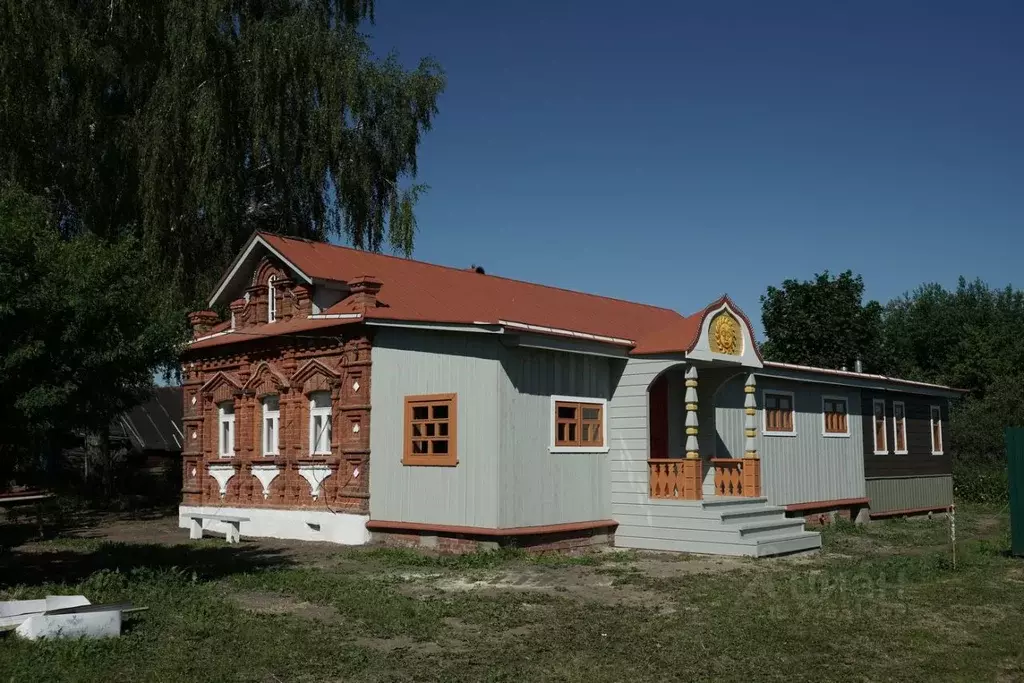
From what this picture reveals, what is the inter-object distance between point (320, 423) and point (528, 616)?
8571 mm

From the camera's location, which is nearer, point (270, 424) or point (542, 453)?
point (542, 453)

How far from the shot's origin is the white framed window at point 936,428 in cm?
2588

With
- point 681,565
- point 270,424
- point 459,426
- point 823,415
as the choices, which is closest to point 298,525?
point 270,424

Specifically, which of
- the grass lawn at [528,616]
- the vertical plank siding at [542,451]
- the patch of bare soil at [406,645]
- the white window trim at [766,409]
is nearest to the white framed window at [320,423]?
the grass lawn at [528,616]

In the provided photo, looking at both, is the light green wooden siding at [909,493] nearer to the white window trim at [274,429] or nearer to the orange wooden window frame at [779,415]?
the orange wooden window frame at [779,415]

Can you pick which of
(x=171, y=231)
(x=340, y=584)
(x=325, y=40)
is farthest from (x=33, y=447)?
(x=325, y=40)

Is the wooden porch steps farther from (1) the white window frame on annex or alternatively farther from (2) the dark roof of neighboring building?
(2) the dark roof of neighboring building

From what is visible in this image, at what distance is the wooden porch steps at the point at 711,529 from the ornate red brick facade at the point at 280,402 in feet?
14.4

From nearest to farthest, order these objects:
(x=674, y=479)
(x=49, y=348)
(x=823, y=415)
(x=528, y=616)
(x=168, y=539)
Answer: (x=528, y=616) → (x=49, y=348) → (x=674, y=479) → (x=168, y=539) → (x=823, y=415)

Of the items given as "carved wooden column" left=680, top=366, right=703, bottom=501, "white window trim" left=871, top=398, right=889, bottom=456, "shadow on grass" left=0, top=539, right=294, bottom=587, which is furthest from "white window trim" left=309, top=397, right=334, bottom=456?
"white window trim" left=871, top=398, right=889, bottom=456

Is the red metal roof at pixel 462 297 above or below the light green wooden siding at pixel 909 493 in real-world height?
above

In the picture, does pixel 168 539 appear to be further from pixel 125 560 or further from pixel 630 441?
pixel 630 441

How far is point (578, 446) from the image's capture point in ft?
52.1

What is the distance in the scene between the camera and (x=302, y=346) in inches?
709
